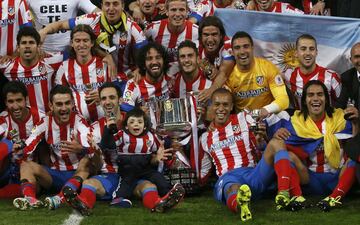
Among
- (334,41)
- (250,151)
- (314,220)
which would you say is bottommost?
(314,220)

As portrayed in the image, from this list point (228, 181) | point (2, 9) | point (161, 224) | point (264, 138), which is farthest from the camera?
point (2, 9)

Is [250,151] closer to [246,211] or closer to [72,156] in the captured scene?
[246,211]

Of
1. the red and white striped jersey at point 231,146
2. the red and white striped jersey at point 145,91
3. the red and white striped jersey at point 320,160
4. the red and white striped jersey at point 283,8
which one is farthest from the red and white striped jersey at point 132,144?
the red and white striped jersey at point 283,8

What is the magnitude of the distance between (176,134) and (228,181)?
791mm

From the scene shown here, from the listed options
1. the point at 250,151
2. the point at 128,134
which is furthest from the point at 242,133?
the point at 128,134

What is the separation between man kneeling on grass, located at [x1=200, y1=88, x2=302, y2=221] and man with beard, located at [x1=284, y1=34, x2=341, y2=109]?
0.68 m

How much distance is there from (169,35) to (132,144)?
1.63 m

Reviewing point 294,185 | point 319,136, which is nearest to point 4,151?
point 294,185

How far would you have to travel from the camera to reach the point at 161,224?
21.5 ft

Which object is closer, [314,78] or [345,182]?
[345,182]

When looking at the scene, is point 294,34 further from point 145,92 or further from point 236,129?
point 145,92

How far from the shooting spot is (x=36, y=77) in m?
8.24

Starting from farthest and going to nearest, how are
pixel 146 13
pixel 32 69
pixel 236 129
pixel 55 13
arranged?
pixel 146 13 < pixel 55 13 < pixel 32 69 < pixel 236 129

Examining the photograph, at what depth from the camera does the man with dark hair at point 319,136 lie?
7.27 meters
